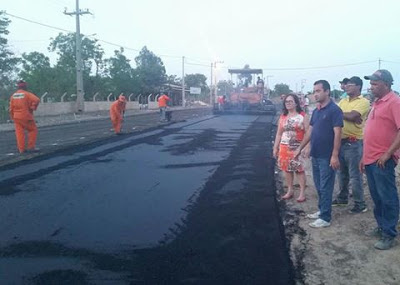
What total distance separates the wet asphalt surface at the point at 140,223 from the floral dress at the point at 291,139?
1.99ft

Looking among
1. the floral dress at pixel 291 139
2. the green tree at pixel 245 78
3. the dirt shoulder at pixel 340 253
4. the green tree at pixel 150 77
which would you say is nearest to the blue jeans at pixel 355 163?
the dirt shoulder at pixel 340 253

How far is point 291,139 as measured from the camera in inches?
231

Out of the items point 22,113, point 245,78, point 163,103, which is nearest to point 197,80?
point 245,78

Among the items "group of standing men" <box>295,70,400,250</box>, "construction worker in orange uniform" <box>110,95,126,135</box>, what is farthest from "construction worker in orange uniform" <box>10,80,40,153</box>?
"group of standing men" <box>295,70,400,250</box>

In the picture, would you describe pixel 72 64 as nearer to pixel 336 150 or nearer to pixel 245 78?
pixel 245 78

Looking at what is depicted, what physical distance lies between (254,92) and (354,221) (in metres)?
24.9

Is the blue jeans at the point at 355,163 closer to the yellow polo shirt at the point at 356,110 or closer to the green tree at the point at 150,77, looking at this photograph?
the yellow polo shirt at the point at 356,110

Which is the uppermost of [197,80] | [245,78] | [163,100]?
[197,80]

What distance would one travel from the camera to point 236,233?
4.47 meters

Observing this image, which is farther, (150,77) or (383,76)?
(150,77)

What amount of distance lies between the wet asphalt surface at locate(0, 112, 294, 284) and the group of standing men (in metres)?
0.93

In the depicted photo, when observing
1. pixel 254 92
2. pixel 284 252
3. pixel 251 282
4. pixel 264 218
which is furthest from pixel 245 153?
pixel 254 92

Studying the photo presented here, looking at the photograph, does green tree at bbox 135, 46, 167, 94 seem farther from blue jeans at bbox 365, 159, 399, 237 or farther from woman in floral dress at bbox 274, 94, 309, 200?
blue jeans at bbox 365, 159, 399, 237

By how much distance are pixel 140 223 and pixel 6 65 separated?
3429cm
